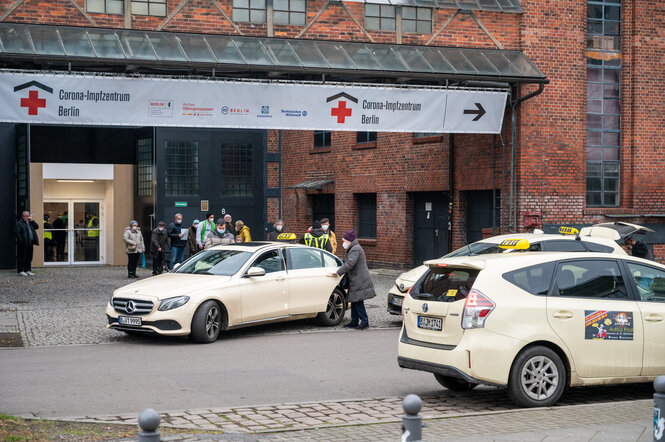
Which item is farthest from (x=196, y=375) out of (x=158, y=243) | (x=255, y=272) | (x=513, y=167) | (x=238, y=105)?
(x=158, y=243)

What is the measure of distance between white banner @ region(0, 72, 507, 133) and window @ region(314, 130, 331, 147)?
11057 millimetres

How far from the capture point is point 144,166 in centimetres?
2866

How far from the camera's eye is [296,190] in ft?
106

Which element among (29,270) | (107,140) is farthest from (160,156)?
(29,270)

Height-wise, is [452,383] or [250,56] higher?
[250,56]

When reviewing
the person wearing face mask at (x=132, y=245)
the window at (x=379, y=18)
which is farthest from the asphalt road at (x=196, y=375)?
the person wearing face mask at (x=132, y=245)

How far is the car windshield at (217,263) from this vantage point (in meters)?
13.7

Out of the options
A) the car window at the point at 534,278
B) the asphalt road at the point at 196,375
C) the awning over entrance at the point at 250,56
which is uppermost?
the awning over entrance at the point at 250,56

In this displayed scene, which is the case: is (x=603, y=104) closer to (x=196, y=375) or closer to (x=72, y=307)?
(x=72, y=307)

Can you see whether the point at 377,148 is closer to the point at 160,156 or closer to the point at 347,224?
the point at 347,224

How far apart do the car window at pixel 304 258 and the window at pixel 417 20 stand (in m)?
7.72

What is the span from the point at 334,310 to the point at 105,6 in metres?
8.28

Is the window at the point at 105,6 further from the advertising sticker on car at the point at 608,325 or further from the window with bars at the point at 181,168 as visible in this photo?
the advertising sticker on car at the point at 608,325

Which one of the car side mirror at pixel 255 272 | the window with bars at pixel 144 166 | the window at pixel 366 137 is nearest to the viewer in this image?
the car side mirror at pixel 255 272
